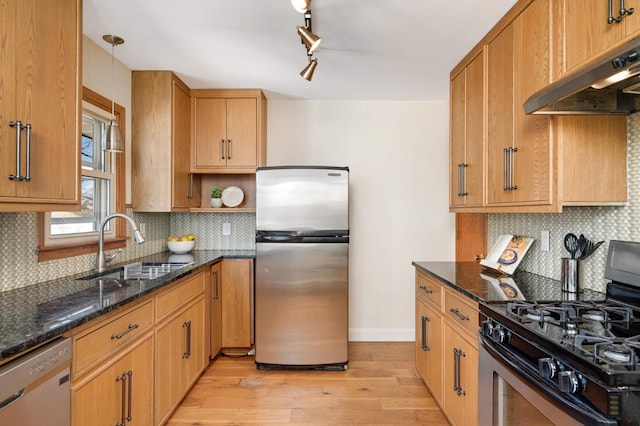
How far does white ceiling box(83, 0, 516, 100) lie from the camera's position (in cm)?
196

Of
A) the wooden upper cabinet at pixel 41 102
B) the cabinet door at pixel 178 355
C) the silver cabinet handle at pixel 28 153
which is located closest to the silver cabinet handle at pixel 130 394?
the cabinet door at pixel 178 355

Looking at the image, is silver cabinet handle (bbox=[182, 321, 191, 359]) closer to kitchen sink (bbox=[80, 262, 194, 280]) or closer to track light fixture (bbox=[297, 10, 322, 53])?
kitchen sink (bbox=[80, 262, 194, 280])

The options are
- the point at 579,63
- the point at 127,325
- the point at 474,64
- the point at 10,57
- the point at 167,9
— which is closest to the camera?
the point at 10,57

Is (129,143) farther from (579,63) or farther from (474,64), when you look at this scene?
(579,63)

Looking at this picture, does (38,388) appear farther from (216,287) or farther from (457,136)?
(457,136)

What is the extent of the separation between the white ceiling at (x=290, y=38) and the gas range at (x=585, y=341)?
1.52 meters

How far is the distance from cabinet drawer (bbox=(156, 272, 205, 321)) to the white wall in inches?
60.0

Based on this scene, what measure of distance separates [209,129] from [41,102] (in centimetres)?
186

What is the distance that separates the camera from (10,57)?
1325mm

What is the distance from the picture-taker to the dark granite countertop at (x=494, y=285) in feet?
5.47

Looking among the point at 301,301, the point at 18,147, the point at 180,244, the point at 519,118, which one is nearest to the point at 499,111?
the point at 519,118

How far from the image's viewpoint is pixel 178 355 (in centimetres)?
228

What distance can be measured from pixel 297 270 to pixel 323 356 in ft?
2.41

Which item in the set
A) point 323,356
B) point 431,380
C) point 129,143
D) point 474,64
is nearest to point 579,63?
point 474,64
